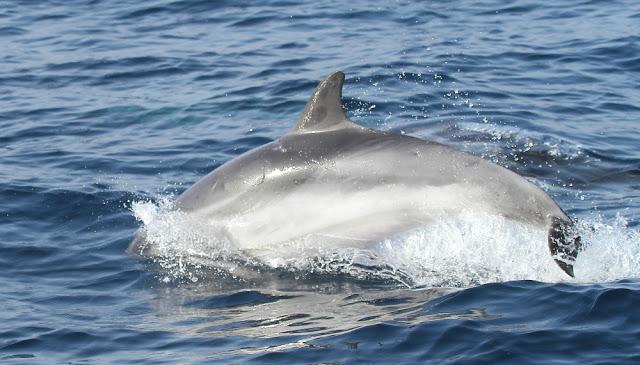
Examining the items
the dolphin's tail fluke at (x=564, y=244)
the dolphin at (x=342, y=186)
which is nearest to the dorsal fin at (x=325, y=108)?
the dolphin at (x=342, y=186)

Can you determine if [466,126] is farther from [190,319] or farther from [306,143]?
[190,319]

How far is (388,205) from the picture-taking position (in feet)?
37.3

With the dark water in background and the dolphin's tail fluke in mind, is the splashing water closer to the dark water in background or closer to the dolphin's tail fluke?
the dark water in background

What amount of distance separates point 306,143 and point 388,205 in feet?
3.27

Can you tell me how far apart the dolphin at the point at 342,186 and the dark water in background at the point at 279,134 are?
46 cm

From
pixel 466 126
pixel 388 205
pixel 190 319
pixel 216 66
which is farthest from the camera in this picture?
pixel 216 66

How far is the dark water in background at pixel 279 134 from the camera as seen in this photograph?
9.70 meters

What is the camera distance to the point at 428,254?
→ 38.0 feet

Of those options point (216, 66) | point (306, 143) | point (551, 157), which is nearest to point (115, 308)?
point (306, 143)

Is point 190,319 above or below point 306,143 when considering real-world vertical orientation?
below

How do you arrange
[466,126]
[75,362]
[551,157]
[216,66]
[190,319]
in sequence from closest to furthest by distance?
[75,362]
[190,319]
[551,157]
[466,126]
[216,66]

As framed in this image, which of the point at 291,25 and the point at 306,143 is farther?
the point at 291,25

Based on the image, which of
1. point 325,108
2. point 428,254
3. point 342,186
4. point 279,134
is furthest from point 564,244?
point 279,134

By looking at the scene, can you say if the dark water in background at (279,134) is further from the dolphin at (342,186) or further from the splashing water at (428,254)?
the dolphin at (342,186)
